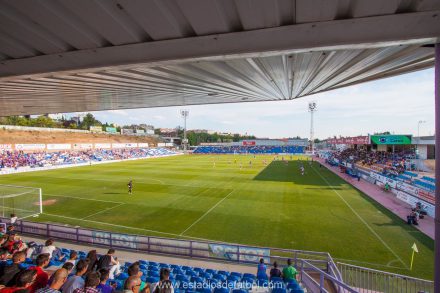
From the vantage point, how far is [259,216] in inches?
666

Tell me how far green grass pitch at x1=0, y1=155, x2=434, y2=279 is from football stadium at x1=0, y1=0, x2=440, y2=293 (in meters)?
0.12

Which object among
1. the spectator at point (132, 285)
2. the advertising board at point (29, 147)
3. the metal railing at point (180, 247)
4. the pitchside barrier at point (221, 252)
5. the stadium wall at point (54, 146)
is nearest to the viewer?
the spectator at point (132, 285)

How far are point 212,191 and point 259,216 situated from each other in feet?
28.6

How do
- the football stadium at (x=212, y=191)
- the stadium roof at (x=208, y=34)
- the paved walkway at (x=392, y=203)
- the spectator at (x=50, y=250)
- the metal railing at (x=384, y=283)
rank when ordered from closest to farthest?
the stadium roof at (x=208, y=34), the football stadium at (x=212, y=191), the metal railing at (x=384, y=283), the spectator at (x=50, y=250), the paved walkway at (x=392, y=203)

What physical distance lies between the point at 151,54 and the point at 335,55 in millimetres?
3842

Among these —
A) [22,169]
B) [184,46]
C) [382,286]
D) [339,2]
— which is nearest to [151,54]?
[184,46]

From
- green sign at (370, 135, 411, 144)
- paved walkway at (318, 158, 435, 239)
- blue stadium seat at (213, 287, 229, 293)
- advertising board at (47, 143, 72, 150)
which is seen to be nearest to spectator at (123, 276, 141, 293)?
blue stadium seat at (213, 287, 229, 293)

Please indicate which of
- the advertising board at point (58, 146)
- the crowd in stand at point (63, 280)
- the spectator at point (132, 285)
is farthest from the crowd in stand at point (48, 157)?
the spectator at point (132, 285)

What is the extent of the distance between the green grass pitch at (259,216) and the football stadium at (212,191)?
123 millimetres

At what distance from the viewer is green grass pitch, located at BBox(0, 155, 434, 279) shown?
12330 mm

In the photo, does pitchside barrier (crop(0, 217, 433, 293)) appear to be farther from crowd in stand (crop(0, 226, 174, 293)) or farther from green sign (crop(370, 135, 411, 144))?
green sign (crop(370, 135, 411, 144))

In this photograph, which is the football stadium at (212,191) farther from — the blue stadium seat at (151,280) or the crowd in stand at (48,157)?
the crowd in stand at (48,157)

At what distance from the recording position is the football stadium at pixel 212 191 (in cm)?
333

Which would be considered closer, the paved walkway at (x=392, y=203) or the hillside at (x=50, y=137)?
the paved walkway at (x=392, y=203)
